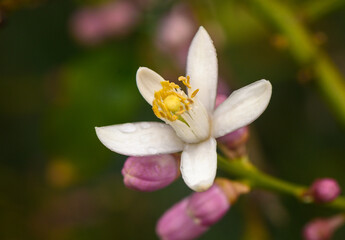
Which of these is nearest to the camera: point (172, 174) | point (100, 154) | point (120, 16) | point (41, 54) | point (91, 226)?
point (172, 174)

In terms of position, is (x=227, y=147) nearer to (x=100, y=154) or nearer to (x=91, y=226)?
(x=100, y=154)

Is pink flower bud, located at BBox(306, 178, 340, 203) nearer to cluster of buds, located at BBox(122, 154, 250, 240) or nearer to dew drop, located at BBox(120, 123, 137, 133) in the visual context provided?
cluster of buds, located at BBox(122, 154, 250, 240)

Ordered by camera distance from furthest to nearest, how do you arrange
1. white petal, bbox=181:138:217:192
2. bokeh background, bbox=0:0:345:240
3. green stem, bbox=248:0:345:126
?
bokeh background, bbox=0:0:345:240, green stem, bbox=248:0:345:126, white petal, bbox=181:138:217:192

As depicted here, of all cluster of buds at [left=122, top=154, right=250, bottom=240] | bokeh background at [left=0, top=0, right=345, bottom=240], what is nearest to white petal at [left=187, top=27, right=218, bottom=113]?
cluster of buds at [left=122, top=154, right=250, bottom=240]

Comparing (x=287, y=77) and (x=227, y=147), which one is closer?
(x=227, y=147)

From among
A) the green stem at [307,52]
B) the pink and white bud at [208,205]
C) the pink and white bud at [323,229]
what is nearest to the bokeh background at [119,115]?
the green stem at [307,52]

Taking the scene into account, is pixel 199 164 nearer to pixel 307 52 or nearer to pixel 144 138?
pixel 144 138

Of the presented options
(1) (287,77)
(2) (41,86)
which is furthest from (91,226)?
(1) (287,77)

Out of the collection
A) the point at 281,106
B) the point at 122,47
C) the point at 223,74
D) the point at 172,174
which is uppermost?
the point at 122,47

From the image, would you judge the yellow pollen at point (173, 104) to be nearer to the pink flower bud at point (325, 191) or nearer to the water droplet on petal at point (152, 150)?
the water droplet on petal at point (152, 150)
